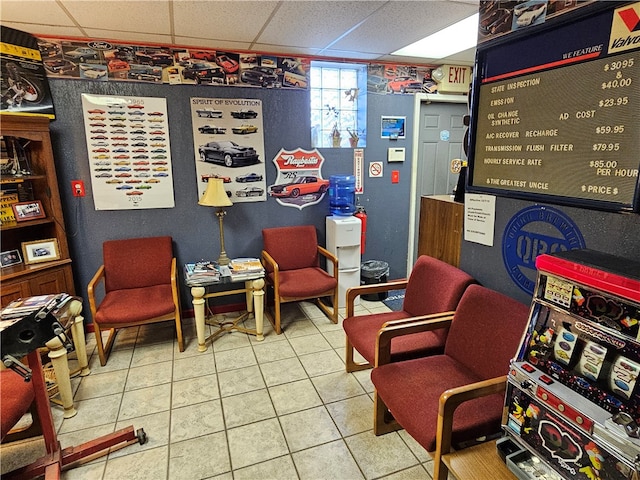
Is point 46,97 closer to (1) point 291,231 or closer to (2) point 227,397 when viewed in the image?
(1) point 291,231

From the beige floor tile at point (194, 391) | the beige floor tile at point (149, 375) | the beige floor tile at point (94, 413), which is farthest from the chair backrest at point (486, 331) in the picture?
the beige floor tile at point (94, 413)

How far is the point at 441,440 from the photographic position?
1405mm

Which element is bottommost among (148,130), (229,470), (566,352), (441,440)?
(229,470)

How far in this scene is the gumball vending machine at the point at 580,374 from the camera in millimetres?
930

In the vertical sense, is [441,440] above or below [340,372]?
above

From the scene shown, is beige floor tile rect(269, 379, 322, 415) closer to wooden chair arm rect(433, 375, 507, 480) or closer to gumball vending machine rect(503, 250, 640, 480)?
wooden chair arm rect(433, 375, 507, 480)

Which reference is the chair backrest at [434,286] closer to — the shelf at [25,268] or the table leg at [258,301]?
the table leg at [258,301]

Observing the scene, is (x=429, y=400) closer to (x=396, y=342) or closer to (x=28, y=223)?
(x=396, y=342)

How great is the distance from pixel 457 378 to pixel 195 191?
8.76 feet

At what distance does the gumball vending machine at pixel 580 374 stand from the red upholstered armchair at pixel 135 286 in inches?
95.7

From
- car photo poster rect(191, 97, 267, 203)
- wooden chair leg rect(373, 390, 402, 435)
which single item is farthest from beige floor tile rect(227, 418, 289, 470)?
car photo poster rect(191, 97, 267, 203)

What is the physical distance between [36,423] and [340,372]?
1.82 metres

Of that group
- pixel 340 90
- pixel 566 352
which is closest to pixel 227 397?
pixel 566 352

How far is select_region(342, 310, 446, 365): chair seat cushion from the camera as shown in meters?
2.10
